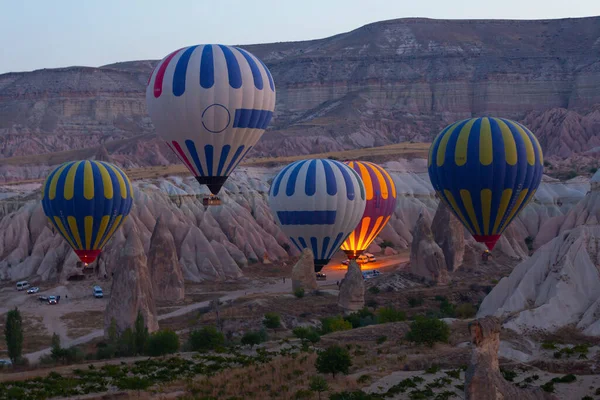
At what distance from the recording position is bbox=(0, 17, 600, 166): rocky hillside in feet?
445

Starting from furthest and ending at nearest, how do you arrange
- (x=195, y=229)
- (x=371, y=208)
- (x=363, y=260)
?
1. (x=363, y=260)
2. (x=195, y=229)
3. (x=371, y=208)

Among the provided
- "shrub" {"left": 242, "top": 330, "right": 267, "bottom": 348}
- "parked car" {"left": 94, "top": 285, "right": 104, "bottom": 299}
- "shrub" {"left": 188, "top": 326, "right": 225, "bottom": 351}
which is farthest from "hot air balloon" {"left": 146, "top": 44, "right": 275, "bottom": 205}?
"parked car" {"left": 94, "top": 285, "right": 104, "bottom": 299}

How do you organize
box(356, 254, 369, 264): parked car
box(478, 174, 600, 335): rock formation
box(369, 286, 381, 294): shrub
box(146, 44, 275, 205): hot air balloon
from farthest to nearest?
box(356, 254, 369, 264): parked car < box(369, 286, 381, 294): shrub < box(146, 44, 275, 205): hot air balloon < box(478, 174, 600, 335): rock formation

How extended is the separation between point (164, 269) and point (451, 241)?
15638 millimetres

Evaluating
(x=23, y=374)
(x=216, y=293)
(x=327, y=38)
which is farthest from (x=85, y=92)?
(x=23, y=374)

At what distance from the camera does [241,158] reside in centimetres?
4338

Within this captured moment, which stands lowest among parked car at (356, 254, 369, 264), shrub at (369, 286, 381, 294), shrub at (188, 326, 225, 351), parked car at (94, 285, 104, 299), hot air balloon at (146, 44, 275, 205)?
parked car at (356, 254, 369, 264)

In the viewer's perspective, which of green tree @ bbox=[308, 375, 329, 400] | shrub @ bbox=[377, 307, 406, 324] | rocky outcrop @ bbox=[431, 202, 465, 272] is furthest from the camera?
rocky outcrop @ bbox=[431, 202, 465, 272]

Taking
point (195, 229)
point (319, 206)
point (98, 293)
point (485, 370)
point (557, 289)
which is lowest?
point (98, 293)

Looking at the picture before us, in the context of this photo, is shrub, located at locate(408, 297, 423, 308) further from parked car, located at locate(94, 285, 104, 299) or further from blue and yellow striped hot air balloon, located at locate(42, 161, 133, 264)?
parked car, located at locate(94, 285, 104, 299)

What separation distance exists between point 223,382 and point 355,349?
5.49 m

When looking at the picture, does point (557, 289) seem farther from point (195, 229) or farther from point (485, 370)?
point (195, 229)

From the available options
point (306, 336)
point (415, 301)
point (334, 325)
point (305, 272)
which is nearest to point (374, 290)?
point (305, 272)

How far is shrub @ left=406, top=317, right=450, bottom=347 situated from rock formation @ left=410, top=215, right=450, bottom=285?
1946 cm
